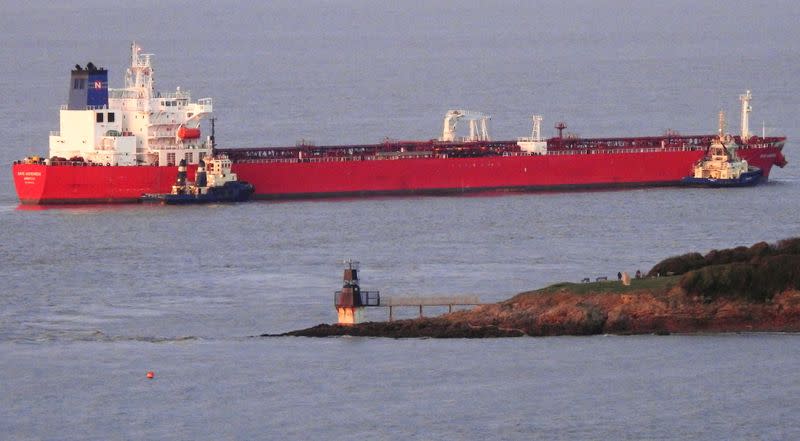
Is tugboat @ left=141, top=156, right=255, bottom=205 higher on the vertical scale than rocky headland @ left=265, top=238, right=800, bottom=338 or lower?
higher

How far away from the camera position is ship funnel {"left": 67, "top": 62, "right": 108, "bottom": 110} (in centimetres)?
5422

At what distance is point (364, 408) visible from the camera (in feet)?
90.9

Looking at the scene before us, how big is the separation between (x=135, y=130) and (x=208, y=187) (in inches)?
138

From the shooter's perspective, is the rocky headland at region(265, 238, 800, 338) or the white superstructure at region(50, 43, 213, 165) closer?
the rocky headland at region(265, 238, 800, 338)

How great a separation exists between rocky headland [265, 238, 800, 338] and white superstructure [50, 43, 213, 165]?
77.1 ft

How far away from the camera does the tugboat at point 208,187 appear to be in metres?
52.1

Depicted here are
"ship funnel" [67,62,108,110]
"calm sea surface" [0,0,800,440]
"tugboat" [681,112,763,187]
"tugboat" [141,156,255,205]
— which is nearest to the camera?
"calm sea surface" [0,0,800,440]

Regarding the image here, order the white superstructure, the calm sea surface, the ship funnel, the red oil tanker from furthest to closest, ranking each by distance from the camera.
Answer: the ship funnel < the white superstructure < the red oil tanker < the calm sea surface

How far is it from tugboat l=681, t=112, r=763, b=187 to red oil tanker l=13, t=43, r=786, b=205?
34cm

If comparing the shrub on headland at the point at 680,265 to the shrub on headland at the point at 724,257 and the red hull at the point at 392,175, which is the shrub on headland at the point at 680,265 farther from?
the red hull at the point at 392,175

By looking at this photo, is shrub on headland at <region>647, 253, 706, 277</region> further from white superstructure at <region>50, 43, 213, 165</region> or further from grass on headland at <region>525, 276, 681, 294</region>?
white superstructure at <region>50, 43, 213, 165</region>

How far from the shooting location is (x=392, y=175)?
55.5 meters

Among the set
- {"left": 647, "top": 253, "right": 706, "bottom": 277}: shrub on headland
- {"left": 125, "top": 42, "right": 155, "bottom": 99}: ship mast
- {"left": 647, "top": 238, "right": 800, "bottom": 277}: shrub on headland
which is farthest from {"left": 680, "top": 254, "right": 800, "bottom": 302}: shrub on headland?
{"left": 125, "top": 42, "right": 155, "bottom": 99}: ship mast

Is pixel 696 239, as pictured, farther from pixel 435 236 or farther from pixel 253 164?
pixel 253 164
